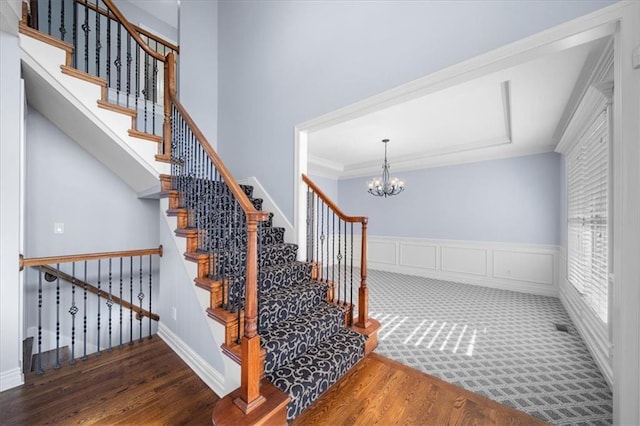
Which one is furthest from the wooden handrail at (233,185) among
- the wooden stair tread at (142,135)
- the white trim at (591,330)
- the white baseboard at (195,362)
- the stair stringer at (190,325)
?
the white trim at (591,330)

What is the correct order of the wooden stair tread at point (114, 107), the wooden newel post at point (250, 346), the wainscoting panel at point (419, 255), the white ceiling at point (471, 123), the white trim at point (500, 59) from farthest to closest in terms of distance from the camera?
the wainscoting panel at point (419, 255)
the wooden stair tread at point (114, 107)
the white ceiling at point (471, 123)
the wooden newel post at point (250, 346)
the white trim at point (500, 59)

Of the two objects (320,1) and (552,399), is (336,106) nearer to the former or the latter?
(320,1)

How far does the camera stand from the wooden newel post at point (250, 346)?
151 centimetres

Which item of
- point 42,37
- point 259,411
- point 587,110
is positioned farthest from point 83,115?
point 587,110

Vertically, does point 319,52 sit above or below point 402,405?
above

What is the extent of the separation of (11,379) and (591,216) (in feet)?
Answer: 18.1

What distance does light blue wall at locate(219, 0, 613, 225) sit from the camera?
1769 mm

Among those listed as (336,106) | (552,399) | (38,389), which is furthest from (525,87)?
(38,389)

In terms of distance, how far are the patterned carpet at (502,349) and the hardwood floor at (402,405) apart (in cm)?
17

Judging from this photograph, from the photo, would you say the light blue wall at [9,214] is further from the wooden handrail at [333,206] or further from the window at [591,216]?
the window at [591,216]

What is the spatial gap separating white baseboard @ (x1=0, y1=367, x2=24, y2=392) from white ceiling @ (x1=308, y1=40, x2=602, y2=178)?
3.54 m

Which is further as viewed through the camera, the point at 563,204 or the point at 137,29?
the point at 563,204

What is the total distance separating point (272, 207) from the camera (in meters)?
3.24

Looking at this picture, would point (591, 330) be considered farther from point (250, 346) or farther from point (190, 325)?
point (190, 325)
